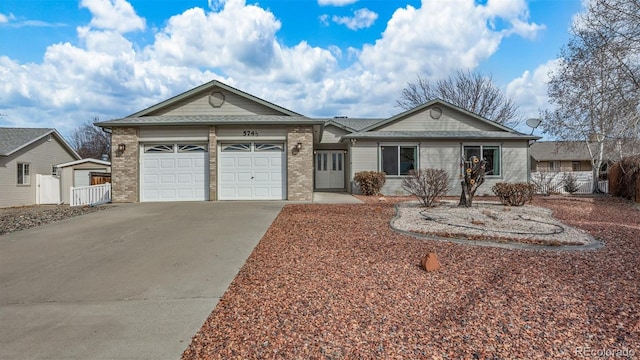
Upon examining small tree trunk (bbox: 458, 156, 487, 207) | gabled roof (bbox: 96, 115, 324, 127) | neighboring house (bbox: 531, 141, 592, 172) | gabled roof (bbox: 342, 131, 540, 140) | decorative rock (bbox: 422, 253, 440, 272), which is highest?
gabled roof (bbox: 96, 115, 324, 127)

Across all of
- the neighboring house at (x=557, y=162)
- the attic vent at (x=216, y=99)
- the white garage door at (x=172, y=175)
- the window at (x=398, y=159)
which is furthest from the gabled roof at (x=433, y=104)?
the neighboring house at (x=557, y=162)

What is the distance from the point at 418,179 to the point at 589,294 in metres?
7.45

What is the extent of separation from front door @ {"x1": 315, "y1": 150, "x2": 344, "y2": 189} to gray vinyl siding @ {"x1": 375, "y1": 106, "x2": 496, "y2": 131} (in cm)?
399

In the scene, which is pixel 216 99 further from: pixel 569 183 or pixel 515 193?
pixel 569 183

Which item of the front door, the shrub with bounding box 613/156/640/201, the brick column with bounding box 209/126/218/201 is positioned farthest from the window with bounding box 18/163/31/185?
the shrub with bounding box 613/156/640/201

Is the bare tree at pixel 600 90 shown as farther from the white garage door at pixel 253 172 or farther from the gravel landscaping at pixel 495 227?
the white garage door at pixel 253 172

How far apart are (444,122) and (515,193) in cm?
672

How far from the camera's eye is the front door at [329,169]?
19906 mm

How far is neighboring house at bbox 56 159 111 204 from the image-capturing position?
20797 millimetres

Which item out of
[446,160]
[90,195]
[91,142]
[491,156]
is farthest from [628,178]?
[91,142]

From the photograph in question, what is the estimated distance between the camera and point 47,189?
21.1 metres

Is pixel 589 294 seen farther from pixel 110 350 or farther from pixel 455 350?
pixel 110 350

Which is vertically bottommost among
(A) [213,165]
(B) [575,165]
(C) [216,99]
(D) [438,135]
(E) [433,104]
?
(A) [213,165]

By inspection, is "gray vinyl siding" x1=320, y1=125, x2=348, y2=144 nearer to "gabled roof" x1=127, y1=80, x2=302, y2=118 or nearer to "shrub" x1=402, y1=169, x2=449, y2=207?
"gabled roof" x1=127, y1=80, x2=302, y2=118
